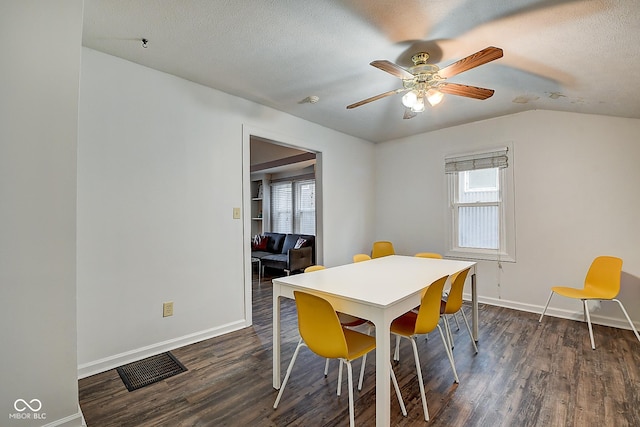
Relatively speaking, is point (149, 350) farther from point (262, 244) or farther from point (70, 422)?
point (262, 244)

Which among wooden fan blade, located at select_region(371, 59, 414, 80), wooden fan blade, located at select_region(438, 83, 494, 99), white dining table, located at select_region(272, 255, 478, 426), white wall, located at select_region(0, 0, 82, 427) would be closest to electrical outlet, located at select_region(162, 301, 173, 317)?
white wall, located at select_region(0, 0, 82, 427)

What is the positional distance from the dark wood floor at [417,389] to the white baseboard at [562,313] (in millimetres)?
371

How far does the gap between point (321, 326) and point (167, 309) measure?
175 cm

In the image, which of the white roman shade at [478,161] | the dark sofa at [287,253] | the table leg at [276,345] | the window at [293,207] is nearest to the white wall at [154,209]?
the table leg at [276,345]

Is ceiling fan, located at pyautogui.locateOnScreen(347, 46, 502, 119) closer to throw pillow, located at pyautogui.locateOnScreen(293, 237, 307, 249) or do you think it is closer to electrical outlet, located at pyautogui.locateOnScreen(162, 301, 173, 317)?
electrical outlet, located at pyautogui.locateOnScreen(162, 301, 173, 317)

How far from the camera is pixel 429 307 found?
1849 mm

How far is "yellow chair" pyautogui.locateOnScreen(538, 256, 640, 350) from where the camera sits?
284 centimetres

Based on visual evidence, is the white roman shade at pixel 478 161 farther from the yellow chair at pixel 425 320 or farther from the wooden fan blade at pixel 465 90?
the yellow chair at pixel 425 320

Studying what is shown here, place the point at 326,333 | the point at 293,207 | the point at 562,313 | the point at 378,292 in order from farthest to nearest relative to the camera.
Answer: the point at 293,207 < the point at 562,313 < the point at 378,292 < the point at 326,333

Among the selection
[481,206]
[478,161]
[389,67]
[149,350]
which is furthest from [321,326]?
[478,161]

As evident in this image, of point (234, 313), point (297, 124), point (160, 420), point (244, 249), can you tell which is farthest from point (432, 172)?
point (160, 420)

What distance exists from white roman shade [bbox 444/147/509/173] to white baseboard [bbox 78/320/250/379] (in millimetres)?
3531

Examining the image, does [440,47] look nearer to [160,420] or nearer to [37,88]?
Answer: [37,88]

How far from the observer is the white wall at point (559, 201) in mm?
3123
